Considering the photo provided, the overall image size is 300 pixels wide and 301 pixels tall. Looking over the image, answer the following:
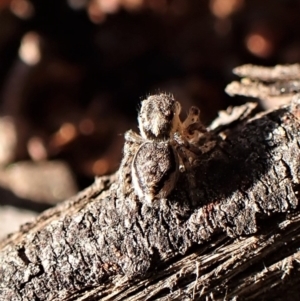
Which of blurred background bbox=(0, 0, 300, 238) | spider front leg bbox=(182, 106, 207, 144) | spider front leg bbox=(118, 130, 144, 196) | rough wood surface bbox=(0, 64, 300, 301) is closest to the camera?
Result: rough wood surface bbox=(0, 64, 300, 301)

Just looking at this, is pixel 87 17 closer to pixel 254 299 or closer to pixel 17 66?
pixel 17 66

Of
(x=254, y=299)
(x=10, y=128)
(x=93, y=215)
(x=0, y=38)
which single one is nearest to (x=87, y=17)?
(x=0, y=38)

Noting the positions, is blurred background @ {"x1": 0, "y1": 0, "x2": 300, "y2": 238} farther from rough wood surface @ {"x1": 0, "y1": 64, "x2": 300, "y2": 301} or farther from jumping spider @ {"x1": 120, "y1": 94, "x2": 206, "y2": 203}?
rough wood surface @ {"x1": 0, "y1": 64, "x2": 300, "y2": 301}

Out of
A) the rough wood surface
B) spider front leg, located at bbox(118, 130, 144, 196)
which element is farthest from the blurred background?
the rough wood surface

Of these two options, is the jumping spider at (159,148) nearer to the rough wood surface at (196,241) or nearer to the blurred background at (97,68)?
the rough wood surface at (196,241)

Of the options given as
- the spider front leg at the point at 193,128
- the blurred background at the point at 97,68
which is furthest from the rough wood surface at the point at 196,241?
the blurred background at the point at 97,68
